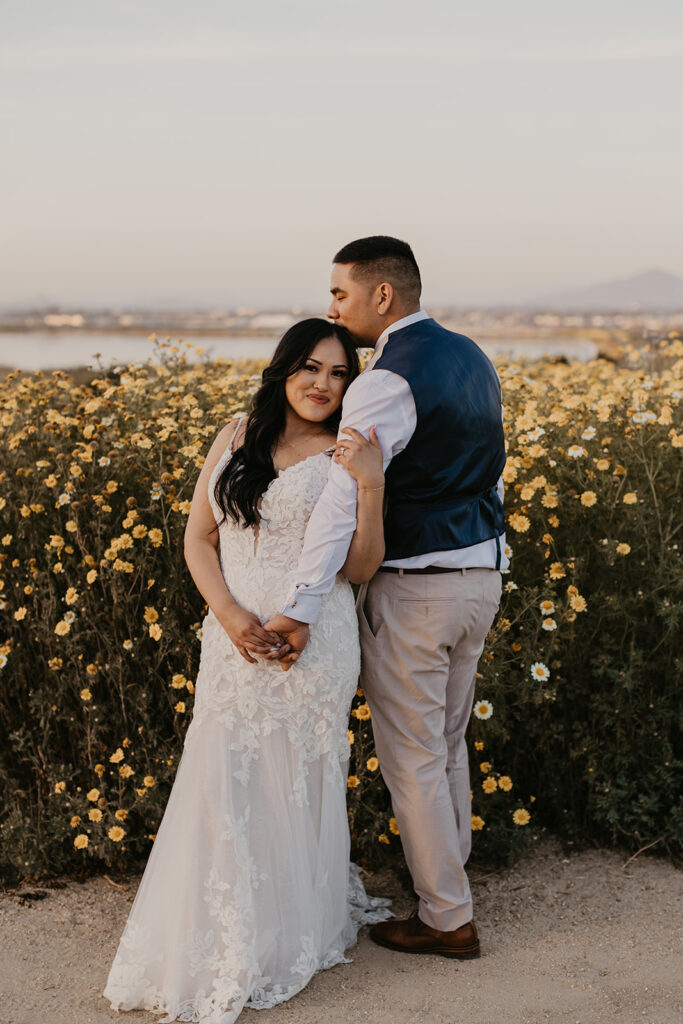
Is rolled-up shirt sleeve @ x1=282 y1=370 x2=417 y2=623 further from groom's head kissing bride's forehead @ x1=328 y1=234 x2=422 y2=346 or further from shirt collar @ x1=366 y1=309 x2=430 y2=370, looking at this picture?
groom's head kissing bride's forehead @ x1=328 y1=234 x2=422 y2=346

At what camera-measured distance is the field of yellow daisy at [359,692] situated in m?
3.93

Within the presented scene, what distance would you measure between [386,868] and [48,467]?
2.10 m

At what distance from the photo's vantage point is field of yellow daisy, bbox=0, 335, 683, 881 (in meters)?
3.93

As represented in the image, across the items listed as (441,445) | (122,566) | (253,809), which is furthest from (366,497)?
(122,566)

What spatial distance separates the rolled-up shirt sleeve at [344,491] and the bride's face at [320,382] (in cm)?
16

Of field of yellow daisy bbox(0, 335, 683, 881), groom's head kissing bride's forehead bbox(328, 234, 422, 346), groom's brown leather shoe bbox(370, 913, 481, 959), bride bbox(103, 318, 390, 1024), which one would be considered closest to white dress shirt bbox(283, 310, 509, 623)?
bride bbox(103, 318, 390, 1024)

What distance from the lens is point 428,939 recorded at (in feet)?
11.1

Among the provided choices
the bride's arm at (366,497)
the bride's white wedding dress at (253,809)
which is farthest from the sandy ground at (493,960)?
the bride's arm at (366,497)

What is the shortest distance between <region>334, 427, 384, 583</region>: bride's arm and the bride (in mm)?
14

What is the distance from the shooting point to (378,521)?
2.98 m

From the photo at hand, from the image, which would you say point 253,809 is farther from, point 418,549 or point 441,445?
point 441,445

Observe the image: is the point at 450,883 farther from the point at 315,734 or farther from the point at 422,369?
the point at 422,369

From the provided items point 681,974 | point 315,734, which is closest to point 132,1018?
point 315,734

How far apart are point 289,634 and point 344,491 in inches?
18.3
